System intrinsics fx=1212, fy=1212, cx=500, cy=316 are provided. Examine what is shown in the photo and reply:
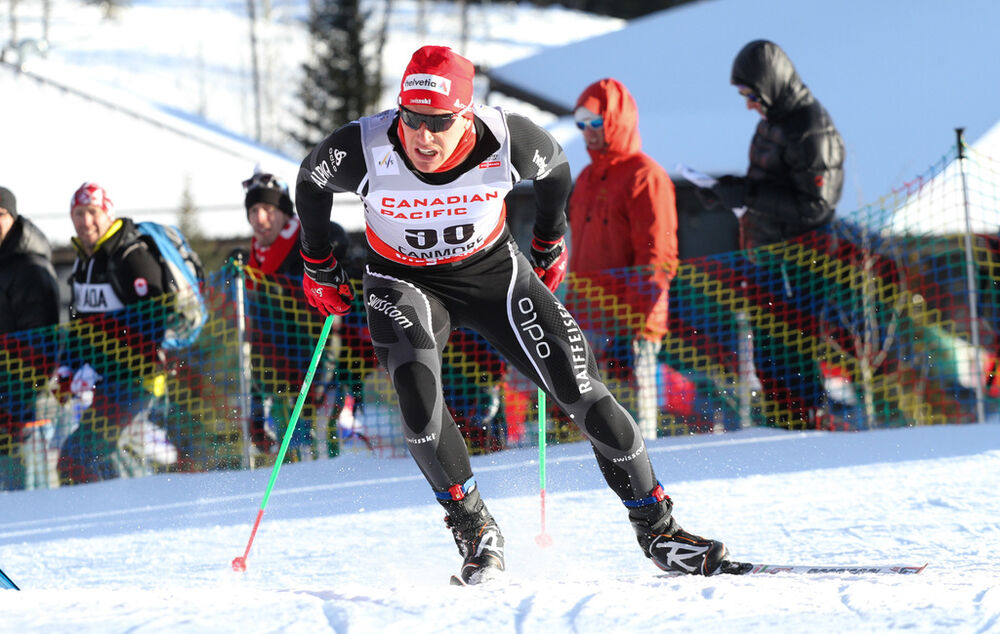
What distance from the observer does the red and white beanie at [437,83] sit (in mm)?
3467

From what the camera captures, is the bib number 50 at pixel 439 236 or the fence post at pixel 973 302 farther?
the fence post at pixel 973 302

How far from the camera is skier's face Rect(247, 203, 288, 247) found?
631cm

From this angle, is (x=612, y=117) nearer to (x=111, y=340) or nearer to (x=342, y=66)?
(x=111, y=340)

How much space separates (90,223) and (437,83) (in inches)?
129

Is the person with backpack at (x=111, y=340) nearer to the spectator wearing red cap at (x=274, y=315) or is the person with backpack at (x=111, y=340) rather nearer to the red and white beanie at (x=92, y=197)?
the red and white beanie at (x=92, y=197)

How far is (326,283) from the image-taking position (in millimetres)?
4113


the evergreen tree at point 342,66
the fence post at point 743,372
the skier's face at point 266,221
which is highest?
the evergreen tree at point 342,66

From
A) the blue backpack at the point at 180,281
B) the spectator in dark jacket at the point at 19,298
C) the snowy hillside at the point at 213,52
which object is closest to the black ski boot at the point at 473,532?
the blue backpack at the point at 180,281

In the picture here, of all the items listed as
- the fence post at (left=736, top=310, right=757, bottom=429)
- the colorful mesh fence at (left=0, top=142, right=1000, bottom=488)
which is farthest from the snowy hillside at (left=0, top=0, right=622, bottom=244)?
the fence post at (left=736, top=310, right=757, bottom=429)

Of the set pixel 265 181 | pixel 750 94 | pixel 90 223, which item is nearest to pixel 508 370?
pixel 265 181

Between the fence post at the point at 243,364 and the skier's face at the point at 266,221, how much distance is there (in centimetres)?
26

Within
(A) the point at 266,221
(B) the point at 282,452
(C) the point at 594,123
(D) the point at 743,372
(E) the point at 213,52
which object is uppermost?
(E) the point at 213,52

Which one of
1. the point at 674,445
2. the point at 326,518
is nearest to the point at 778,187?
the point at 674,445

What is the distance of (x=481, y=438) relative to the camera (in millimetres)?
6215
